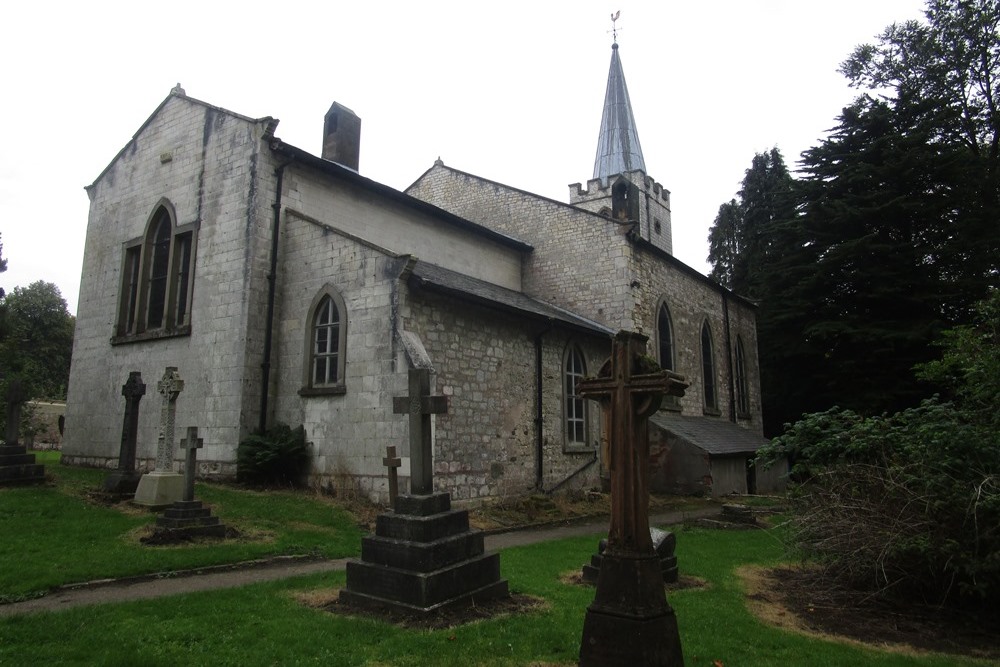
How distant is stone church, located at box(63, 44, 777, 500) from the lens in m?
12.9

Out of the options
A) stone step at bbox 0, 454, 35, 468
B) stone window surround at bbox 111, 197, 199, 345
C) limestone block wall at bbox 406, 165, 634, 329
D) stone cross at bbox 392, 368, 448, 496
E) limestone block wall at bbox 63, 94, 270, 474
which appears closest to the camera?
stone cross at bbox 392, 368, 448, 496

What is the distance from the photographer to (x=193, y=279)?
14867 mm

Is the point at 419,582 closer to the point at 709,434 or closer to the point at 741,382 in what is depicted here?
the point at 709,434

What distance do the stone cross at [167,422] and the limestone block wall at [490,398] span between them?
4.24m

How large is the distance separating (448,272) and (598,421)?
5852 mm

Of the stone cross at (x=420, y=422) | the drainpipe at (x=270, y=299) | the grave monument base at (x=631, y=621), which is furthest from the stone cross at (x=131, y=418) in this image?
the grave monument base at (x=631, y=621)

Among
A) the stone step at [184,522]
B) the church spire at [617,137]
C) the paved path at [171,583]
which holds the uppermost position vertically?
the church spire at [617,137]

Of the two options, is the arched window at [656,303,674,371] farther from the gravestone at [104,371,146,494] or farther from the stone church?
the gravestone at [104,371,146,494]

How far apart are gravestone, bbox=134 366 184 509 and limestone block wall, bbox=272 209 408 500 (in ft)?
8.25

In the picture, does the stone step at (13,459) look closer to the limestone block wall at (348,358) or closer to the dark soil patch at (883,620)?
the limestone block wall at (348,358)

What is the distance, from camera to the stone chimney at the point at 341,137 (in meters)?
18.6

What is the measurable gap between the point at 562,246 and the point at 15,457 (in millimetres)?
15295

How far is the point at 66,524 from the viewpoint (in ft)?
30.7

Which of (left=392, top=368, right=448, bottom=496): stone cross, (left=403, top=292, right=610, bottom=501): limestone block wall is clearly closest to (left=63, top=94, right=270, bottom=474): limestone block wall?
(left=403, top=292, right=610, bottom=501): limestone block wall
